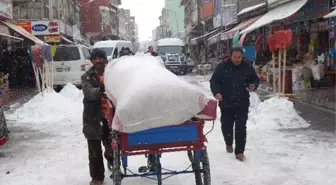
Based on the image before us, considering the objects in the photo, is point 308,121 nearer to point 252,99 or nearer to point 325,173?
point 252,99

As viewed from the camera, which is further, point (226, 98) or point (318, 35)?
point (318, 35)

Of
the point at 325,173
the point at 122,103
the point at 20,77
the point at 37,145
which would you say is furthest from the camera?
the point at 20,77

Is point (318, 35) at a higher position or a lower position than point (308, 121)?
higher

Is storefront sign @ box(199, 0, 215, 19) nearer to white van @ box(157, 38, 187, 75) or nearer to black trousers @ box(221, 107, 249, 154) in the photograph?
white van @ box(157, 38, 187, 75)

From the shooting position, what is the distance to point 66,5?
4647cm

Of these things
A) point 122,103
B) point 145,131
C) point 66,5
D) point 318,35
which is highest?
point 66,5

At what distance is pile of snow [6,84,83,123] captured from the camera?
12352 mm

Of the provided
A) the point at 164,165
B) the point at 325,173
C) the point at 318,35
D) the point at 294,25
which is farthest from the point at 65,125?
the point at 294,25

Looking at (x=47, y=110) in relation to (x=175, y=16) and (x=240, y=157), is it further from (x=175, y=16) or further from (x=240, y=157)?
(x=175, y=16)

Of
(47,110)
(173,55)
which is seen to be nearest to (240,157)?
(47,110)

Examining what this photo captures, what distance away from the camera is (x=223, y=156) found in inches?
290

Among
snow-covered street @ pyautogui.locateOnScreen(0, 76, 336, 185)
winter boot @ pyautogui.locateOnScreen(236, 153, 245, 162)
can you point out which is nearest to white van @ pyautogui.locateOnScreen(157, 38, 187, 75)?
snow-covered street @ pyautogui.locateOnScreen(0, 76, 336, 185)

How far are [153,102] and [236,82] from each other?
9.97ft

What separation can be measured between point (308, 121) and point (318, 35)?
338 inches
